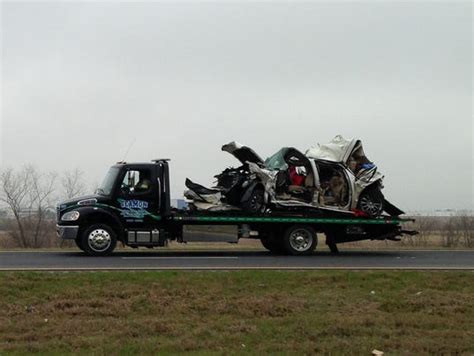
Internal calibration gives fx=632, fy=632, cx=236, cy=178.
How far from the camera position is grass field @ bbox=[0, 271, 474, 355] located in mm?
7160

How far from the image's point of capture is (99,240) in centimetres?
1584

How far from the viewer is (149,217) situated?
16.5 meters

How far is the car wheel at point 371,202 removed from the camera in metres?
17.7

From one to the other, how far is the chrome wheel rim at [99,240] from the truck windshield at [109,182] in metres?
1.10

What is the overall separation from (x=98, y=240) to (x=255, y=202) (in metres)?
4.23

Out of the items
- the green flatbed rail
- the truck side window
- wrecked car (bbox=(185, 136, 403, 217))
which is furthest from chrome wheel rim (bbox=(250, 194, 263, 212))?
the truck side window

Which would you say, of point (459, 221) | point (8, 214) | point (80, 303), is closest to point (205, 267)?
point (80, 303)

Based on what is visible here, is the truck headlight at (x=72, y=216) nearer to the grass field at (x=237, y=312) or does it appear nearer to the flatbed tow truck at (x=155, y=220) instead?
the flatbed tow truck at (x=155, y=220)

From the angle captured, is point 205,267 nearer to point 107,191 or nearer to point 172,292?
point 172,292

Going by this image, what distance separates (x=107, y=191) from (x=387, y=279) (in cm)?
812

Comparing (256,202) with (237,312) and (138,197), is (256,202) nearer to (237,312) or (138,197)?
(138,197)

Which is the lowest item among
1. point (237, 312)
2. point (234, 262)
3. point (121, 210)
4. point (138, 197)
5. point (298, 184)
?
point (237, 312)

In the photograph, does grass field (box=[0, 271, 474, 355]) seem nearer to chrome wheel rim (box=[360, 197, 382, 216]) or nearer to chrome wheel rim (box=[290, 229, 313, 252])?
chrome wheel rim (box=[290, 229, 313, 252])

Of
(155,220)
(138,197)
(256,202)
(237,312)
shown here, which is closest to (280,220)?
(256,202)
